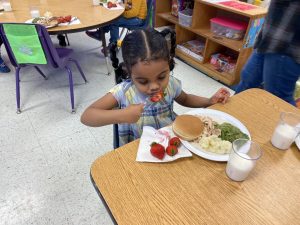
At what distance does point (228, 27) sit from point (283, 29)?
4.60 feet

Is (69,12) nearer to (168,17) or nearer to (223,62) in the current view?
(168,17)

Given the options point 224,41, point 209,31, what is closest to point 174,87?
point 224,41

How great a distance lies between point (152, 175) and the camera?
71 cm

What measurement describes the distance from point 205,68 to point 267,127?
6.74 feet

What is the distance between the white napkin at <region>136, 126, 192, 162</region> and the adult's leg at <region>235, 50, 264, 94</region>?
94cm

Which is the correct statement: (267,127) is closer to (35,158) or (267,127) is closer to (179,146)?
(179,146)

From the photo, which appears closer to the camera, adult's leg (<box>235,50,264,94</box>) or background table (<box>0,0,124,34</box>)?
adult's leg (<box>235,50,264,94</box>)

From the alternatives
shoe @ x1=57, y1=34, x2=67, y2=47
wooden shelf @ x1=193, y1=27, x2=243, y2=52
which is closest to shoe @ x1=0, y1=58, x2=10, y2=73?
shoe @ x1=57, y1=34, x2=67, y2=47

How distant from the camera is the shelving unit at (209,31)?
2.30 meters

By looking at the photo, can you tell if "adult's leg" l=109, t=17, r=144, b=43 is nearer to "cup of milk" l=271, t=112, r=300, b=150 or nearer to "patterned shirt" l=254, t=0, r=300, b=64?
"patterned shirt" l=254, t=0, r=300, b=64

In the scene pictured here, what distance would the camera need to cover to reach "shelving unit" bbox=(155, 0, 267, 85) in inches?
90.4

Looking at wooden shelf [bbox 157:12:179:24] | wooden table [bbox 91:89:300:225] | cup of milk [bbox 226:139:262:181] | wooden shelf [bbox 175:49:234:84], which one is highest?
cup of milk [bbox 226:139:262:181]

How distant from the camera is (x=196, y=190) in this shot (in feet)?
2.22

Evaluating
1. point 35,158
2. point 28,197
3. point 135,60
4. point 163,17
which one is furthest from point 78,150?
point 163,17
